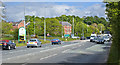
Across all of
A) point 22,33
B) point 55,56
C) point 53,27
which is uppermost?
point 53,27

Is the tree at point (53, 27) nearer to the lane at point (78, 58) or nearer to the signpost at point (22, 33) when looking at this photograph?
the signpost at point (22, 33)

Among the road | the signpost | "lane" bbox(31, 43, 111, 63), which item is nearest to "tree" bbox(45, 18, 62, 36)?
the signpost

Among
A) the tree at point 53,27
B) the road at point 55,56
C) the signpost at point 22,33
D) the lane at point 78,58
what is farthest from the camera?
the tree at point 53,27

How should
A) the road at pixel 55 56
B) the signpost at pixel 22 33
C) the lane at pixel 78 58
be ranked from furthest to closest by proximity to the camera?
the signpost at pixel 22 33
the road at pixel 55 56
the lane at pixel 78 58

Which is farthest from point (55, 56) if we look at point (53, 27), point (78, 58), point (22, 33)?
A: point (53, 27)

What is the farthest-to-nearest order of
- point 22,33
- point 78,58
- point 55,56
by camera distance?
Answer: 1. point 22,33
2. point 55,56
3. point 78,58

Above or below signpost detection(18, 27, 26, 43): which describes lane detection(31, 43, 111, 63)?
below

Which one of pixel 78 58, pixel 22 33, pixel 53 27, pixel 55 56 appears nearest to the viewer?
pixel 78 58

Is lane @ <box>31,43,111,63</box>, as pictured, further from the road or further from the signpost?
the signpost

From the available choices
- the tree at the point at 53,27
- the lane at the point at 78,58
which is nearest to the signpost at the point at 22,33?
the lane at the point at 78,58

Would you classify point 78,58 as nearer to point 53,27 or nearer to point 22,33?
point 22,33

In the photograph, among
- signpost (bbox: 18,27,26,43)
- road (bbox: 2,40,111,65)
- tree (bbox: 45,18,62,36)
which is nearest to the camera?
road (bbox: 2,40,111,65)

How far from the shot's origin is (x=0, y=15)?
62.4 meters

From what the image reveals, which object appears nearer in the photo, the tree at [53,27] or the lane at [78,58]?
the lane at [78,58]
